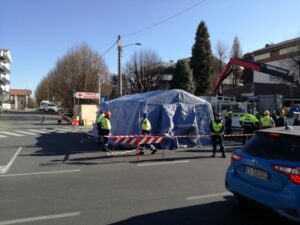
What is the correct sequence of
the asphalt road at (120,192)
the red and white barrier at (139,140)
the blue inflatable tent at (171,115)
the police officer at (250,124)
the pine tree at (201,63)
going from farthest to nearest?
1. the pine tree at (201,63)
2. the police officer at (250,124)
3. the blue inflatable tent at (171,115)
4. the red and white barrier at (139,140)
5. the asphalt road at (120,192)

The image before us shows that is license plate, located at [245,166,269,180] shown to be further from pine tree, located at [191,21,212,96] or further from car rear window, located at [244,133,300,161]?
pine tree, located at [191,21,212,96]

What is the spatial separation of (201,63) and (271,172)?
57.6 metres

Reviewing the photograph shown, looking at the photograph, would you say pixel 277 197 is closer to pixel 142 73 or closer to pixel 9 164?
pixel 9 164

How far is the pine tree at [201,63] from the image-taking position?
61.9 meters

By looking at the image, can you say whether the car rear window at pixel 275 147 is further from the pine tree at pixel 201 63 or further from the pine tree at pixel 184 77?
the pine tree at pixel 201 63

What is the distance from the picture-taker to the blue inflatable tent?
682 inches

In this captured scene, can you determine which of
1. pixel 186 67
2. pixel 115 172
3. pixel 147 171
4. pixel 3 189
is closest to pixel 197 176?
pixel 147 171

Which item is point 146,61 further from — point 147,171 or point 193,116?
point 147,171

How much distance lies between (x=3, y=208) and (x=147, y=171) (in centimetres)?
475

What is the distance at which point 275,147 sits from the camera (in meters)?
5.80

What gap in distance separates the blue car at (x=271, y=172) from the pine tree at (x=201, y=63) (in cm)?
5577

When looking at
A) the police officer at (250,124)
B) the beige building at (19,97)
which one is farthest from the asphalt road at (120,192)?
the beige building at (19,97)

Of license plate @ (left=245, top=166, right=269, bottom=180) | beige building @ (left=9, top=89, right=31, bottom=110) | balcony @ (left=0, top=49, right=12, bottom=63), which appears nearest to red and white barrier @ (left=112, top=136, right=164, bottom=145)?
license plate @ (left=245, top=166, right=269, bottom=180)

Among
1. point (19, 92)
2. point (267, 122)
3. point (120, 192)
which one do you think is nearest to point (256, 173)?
point (120, 192)
